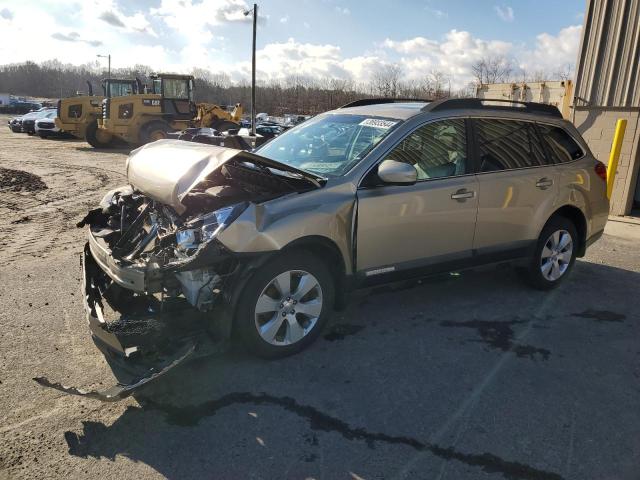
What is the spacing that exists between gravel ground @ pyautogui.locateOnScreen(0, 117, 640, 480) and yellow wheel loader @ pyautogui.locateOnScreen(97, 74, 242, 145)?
16401mm

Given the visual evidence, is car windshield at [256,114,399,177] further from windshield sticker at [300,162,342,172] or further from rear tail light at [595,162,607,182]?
rear tail light at [595,162,607,182]

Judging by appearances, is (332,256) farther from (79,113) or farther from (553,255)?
(79,113)

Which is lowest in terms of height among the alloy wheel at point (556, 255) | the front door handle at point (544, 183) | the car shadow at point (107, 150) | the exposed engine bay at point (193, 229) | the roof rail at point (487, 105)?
the car shadow at point (107, 150)

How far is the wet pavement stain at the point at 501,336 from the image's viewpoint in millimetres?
3990

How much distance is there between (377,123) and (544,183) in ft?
6.15

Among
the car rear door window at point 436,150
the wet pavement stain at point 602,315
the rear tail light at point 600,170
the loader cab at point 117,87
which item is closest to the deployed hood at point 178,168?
the car rear door window at point 436,150

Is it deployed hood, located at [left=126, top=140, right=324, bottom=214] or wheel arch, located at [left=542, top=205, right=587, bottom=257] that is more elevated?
deployed hood, located at [left=126, top=140, right=324, bottom=214]

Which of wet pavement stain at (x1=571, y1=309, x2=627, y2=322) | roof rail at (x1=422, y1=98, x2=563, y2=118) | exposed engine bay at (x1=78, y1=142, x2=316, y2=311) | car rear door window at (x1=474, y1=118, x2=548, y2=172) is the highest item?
roof rail at (x1=422, y1=98, x2=563, y2=118)

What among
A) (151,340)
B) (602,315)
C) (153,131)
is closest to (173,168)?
(151,340)

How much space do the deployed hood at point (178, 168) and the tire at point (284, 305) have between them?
25.3 inches

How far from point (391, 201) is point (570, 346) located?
185 cm

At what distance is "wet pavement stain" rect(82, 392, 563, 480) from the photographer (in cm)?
269

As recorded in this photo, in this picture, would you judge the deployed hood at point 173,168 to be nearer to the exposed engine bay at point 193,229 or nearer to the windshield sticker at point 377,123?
the exposed engine bay at point 193,229

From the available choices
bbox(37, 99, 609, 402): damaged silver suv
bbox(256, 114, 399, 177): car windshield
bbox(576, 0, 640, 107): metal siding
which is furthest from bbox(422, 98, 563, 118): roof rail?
bbox(576, 0, 640, 107): metal siding
